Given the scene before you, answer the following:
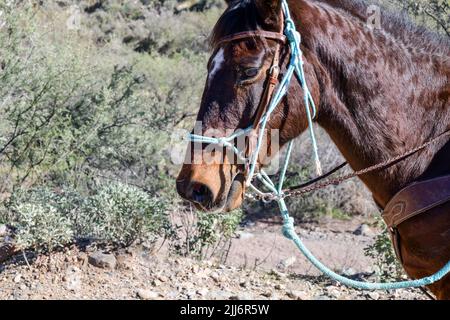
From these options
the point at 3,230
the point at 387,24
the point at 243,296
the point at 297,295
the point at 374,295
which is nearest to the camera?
the point at 387,24

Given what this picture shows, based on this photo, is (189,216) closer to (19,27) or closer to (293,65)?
(19,27)

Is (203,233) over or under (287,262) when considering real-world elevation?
over

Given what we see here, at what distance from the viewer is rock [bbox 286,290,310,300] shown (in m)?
4.88

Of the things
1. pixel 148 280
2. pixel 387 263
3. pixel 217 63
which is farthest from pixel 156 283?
pixel 217 63

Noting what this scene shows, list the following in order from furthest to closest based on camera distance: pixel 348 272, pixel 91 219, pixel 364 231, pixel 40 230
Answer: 1. pixel 364 231
2. pixel 348 272
3. pixel 91 219
4. pixel 40 230

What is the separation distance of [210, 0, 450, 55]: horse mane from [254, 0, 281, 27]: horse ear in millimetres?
77

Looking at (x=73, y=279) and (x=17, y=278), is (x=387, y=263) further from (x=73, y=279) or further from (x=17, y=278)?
(x=17, y=278)

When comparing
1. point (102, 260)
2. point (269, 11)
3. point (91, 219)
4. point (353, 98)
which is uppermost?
point (269, 11)

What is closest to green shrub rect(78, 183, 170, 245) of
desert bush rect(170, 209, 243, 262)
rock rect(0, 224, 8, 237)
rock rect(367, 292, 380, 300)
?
desert bush rect(170, 209, 243, 262)

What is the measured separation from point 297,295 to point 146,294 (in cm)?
136

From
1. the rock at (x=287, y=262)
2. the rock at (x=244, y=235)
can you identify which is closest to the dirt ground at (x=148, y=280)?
the rock at (x=287, y=262)

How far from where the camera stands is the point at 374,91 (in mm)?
2391
